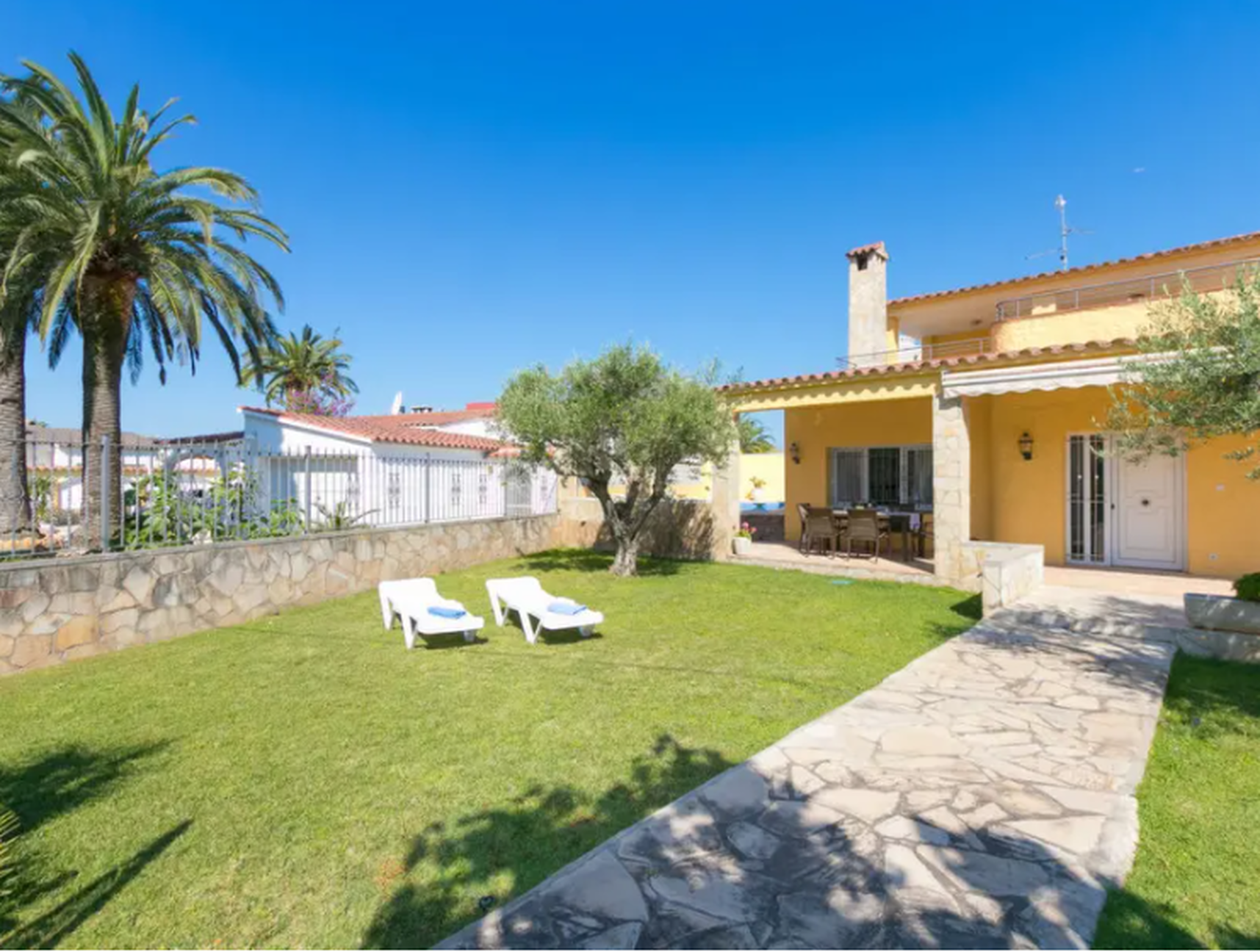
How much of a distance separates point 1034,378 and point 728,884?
1117 centimetres

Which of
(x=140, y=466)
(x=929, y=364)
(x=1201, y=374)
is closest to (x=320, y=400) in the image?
(x=140, y=466)

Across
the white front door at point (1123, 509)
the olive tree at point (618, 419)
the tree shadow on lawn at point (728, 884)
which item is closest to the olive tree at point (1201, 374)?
the tree shadow on lawn at point (728, 884)

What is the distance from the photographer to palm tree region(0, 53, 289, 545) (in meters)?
10.5

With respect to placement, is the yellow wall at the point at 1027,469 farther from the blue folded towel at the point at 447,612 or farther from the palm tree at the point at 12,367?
the palm tree at the point at 12,367

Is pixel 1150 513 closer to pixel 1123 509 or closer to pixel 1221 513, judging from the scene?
pixel 1123 509

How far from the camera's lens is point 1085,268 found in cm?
1628

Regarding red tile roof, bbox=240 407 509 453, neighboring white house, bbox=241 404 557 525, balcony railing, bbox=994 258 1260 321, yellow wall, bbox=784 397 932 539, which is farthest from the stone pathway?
red tile roof, bbox=240 407 509 453

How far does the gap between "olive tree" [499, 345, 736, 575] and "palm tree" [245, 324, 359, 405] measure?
1235 inches

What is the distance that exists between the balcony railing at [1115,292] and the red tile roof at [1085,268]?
43 centimetres

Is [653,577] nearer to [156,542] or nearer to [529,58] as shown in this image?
[156,542]

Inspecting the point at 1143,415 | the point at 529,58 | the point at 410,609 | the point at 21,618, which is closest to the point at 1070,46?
the point at 1143,415

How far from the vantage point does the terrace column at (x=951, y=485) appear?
12.1m

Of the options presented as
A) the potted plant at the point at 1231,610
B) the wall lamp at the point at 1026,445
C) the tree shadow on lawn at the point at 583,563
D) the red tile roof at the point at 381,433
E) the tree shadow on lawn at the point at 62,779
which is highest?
the red tile roof at the point at 381,433

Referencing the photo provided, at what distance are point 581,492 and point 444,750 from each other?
13787 millimetres
